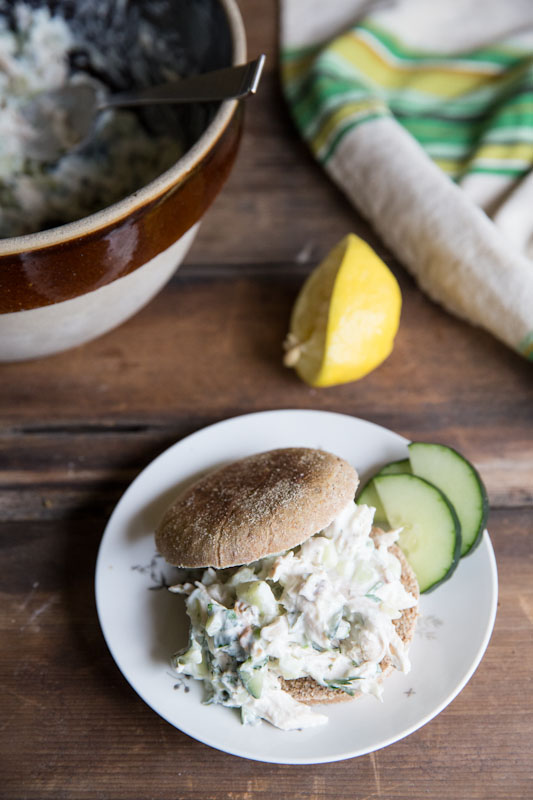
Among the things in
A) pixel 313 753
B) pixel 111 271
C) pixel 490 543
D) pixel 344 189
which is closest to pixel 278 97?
pixel 344 189

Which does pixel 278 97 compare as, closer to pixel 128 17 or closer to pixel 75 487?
pixel 128 17

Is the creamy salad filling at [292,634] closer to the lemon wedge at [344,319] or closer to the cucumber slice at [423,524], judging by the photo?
the cucumber slice at [423,524]

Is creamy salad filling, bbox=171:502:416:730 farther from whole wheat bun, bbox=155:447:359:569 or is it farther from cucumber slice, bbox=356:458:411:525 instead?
cucumber slice, bbox=356:458:411:525

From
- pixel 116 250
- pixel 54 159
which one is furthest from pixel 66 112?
pixel 116 250

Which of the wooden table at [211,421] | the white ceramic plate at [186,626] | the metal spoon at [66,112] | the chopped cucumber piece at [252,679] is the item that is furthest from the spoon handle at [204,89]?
the chopped cucumber piece at [252,679]

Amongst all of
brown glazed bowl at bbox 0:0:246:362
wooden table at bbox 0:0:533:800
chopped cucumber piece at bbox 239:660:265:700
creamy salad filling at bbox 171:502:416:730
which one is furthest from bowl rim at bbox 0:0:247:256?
chopped cucumber piece at bbox 239:660:265:700
